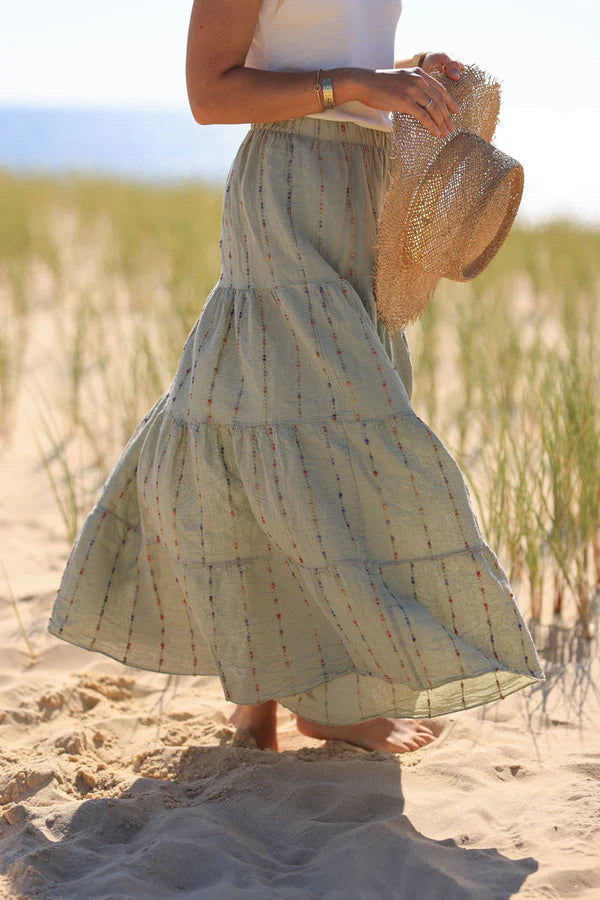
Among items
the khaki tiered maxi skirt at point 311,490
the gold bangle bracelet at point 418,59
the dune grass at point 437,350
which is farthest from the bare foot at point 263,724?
the gold bangle bracelet at point 418,59

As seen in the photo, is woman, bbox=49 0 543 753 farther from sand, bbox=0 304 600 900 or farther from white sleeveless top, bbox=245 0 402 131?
sand, bbox=0 304 600 900

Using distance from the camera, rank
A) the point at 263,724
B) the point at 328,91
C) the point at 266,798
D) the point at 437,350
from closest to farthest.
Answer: the point at 328,91 < the point at 266,798 < the point at 263,724 < the point at 437,350

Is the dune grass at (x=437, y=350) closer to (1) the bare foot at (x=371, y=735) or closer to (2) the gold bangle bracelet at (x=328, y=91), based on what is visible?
(1) the bare foot at (x=371, y=735)

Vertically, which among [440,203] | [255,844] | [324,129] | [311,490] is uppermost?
[324,129]

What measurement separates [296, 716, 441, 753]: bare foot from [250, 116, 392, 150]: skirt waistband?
104 cm

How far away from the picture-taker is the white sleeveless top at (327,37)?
1.46 metres

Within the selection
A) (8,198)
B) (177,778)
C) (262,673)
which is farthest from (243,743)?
(8,198)

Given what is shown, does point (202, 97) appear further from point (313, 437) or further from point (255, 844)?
point (255, 844)

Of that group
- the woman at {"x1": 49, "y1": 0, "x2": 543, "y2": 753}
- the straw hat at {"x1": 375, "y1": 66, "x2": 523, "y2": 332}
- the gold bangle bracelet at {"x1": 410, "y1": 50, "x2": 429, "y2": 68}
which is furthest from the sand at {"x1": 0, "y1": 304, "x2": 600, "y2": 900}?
the gold bangle bracelet at {"x1": 410, "y1": 50, "x2": 429, "y2": 68}

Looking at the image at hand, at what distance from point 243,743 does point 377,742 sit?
25cm

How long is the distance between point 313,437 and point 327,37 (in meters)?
0.62

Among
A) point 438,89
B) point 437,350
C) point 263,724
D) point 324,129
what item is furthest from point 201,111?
point 437,350

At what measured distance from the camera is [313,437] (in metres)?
1.47

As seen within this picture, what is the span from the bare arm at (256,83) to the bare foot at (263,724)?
3.49ft
